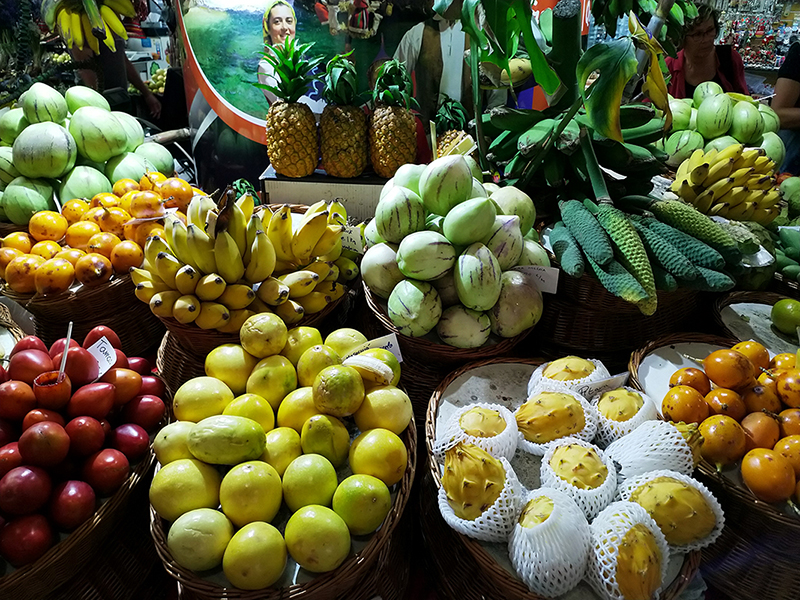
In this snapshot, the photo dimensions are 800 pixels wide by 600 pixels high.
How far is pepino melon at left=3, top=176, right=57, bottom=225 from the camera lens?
2.37 m

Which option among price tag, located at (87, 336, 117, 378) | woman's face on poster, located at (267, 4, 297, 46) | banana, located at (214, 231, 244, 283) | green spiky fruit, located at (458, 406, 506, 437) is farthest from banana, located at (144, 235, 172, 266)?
woman's face on poster, located at (267, 4, 297, 46)

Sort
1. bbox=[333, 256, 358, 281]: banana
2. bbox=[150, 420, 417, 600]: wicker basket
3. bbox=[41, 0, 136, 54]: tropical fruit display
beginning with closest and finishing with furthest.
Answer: bbox=[150, 420, 417, 600]: wicker basket
bbox=[333, 256, 358, 281]: banana
bbox=[41, 0, 136, 54]: tropical fruit display

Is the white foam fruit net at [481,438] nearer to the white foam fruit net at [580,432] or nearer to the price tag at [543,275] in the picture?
the white foam fruit net at [580,432]

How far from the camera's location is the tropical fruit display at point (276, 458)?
1.04 metres

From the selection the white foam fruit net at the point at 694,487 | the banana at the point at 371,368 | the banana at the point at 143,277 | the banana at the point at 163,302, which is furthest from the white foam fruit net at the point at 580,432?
the banana at the point at 143,277

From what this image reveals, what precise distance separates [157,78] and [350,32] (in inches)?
128

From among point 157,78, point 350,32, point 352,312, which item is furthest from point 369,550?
point 157,78

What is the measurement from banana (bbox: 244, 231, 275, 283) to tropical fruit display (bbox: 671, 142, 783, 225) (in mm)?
1684

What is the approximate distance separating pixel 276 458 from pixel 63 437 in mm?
493

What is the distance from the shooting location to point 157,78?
4977 millimetres

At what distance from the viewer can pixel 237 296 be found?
1.61m

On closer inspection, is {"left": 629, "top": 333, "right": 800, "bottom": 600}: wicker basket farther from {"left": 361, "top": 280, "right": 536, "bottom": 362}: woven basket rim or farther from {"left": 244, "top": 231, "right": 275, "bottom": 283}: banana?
{"left": 244, "top": 231, "right": 275, "bottom": 283}: banana

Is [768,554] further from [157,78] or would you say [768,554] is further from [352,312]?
[157,78]

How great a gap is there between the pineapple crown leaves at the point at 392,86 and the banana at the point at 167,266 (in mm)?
1284
